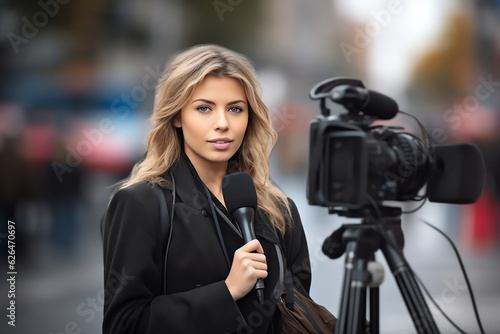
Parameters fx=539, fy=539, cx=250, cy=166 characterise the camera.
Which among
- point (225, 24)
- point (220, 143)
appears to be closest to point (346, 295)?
point (220, 143)

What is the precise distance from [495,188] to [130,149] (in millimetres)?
3544

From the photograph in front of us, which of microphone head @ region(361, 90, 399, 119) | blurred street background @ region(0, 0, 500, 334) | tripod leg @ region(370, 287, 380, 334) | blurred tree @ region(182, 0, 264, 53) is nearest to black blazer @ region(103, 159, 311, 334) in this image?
tripod leg @ region(370, 287, 380, 334)

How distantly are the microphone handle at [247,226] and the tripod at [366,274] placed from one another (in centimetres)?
20

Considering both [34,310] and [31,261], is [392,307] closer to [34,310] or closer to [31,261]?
[34,310]

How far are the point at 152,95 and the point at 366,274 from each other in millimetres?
2179

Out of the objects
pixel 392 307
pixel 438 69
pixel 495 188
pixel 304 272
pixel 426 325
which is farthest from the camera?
pixel 438 69

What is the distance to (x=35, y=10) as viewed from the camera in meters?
3.19

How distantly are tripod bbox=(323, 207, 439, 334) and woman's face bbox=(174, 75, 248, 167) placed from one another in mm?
358

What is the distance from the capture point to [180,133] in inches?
51.1

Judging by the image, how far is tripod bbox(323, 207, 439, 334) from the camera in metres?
0.94

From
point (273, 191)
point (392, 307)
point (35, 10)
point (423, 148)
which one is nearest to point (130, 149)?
point (35, 10)

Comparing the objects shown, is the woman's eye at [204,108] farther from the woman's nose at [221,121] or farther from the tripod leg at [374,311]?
the tripod leg at [374,311]

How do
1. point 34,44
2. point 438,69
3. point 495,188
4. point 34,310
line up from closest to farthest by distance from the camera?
point 34,310, point 34,44, point 495,188, point 438,69

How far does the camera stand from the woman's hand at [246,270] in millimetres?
1073
